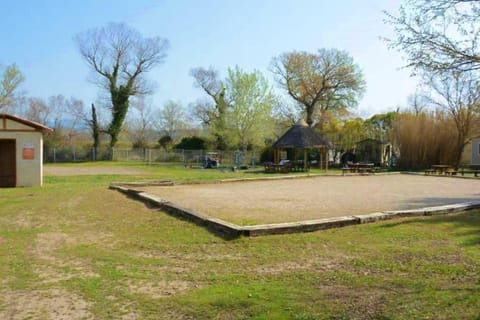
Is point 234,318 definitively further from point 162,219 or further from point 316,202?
point 316,202

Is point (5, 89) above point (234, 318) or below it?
above

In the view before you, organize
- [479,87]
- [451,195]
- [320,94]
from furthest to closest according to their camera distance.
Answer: [320,94] < [451,195] < [479,87]

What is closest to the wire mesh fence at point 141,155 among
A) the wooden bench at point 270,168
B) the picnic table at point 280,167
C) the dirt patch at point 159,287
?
the wooden bench at point 270,168

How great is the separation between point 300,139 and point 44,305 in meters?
24.2

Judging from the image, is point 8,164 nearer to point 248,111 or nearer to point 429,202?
point 429,202

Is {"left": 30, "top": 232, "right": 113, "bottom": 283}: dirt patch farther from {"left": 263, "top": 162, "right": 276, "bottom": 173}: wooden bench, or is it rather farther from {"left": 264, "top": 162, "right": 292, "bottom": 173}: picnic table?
{"left": 263, "top": 162, "right": 276, "bottom": 173}: wooden bench

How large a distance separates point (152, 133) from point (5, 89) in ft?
56.8

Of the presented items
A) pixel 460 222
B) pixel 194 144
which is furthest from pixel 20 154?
pixel 194 144

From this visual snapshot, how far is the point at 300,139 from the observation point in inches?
1075

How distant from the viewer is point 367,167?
24.8m

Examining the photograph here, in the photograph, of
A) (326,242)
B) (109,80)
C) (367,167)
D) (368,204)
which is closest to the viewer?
A: (326,242)

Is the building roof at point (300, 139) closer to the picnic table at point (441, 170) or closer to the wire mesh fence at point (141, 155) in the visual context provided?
the picnic table at point (441, 170)

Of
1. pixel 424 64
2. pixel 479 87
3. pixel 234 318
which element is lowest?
pixel 234 318

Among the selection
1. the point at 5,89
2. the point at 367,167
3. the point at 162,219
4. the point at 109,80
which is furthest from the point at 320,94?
the point at 162,219
